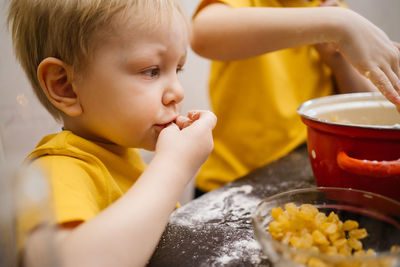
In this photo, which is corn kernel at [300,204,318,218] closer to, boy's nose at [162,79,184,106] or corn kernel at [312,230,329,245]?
corn kernel at [312,230,329,245]

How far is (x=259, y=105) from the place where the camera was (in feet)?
3.30

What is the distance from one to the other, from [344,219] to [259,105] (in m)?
0.57

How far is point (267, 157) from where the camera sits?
1017 mm

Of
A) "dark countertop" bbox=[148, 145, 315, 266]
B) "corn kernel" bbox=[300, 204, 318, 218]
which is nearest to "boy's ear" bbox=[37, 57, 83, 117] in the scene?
"dark countertop" bbox=[148, 145, 315, 266]

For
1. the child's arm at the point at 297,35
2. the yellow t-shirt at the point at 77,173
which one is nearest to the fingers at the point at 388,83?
the child's arm at the point at 297,35

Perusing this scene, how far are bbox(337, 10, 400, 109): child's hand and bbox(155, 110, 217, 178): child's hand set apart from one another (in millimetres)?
336

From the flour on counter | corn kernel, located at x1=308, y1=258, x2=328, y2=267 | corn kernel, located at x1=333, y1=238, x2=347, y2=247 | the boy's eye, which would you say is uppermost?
the boy's eye

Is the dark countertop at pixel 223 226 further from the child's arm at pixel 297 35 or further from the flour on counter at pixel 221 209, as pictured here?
the child's arm at pixel 297 35

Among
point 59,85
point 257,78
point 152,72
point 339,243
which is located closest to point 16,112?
point 59,85

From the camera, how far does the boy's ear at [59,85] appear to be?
1.54 ft

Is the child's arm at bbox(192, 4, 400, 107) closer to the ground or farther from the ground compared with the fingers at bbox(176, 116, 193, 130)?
farther from the ground

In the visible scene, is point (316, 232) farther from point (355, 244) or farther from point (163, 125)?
point (163, 125)

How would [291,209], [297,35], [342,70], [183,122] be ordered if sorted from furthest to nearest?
[342,70]
[297,35]
[183,122]
[291,209]

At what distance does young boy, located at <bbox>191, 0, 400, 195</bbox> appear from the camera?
0.74 metres
